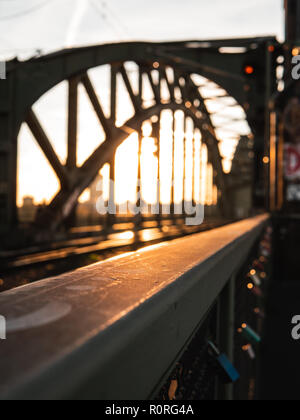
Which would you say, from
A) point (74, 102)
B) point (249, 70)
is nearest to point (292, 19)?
point (249, 70)

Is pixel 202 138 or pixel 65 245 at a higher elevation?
pixel 202 138

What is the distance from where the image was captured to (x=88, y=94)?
1580cm

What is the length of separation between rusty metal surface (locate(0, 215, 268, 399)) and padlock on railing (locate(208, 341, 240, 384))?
0.54 m

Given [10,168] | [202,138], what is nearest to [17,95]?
[10,168]

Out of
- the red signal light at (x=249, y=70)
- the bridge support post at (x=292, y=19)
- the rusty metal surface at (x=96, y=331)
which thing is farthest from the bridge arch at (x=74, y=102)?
the rusty metal surface at (x=96, y=331)

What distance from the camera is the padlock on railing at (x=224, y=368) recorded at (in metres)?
1.78

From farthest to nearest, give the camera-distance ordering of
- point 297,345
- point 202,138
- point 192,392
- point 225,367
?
point 202,138 → point 297,345 → point 225,367 → point 192,392

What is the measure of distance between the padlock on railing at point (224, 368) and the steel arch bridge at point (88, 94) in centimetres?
1028

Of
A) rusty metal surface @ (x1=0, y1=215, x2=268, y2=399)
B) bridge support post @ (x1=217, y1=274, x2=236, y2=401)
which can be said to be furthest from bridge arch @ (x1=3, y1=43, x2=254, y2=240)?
rusty metal surface @ (x1=0, y1=215, x2=268, y2=399)

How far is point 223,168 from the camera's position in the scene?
37844 millimetres

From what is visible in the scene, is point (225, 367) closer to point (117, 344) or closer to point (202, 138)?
point (117, 344)

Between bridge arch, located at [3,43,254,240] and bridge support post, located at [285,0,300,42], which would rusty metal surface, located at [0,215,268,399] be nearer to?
bridge arch, located at [3,43,254,240]

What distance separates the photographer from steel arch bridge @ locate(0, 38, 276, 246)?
1343 cm
